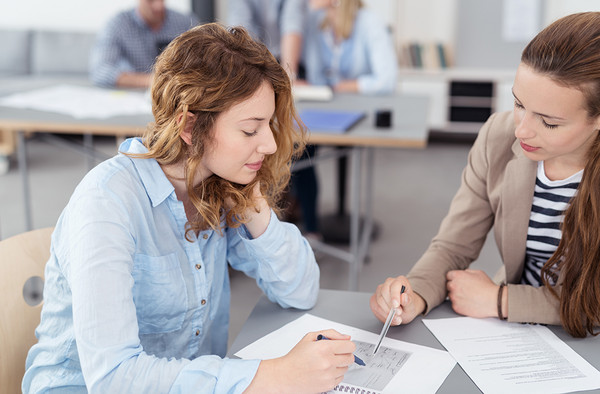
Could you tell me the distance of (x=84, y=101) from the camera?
294 centimetres

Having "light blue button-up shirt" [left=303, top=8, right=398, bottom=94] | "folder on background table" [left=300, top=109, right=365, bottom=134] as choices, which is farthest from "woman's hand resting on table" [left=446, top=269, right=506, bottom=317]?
"light blue button-up shirt" [left=303, top=8, right=398, bottom=94]

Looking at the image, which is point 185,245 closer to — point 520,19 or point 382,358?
point 382,358

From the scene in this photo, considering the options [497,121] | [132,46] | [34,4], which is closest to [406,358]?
[497,121]

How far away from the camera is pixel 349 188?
4277 mm

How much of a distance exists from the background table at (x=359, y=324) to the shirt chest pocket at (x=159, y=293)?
13 centimetres

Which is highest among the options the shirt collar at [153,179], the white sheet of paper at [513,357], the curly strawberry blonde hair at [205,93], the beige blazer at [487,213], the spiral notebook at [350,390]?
the curly strawberry blonde hair at [205,93]

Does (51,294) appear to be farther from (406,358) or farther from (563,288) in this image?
(563,288)

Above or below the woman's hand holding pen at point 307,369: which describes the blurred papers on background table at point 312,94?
above

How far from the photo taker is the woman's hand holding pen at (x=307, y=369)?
88 centimetres

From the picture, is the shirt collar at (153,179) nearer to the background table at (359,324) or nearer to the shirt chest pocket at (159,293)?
the shirt chest pocket at (159,293)

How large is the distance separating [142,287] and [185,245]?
105 millimetres

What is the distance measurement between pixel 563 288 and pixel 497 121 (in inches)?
15.3

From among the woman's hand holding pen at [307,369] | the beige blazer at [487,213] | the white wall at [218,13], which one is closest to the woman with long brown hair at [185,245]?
the woman's hand holding pen at [307,369]

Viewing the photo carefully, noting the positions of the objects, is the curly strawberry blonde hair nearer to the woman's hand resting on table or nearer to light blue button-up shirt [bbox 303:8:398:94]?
the woman's hand resting on table
